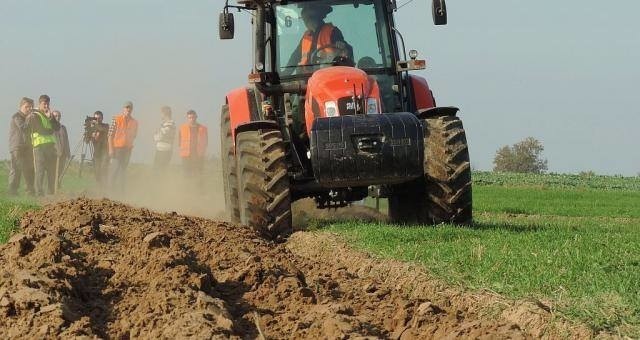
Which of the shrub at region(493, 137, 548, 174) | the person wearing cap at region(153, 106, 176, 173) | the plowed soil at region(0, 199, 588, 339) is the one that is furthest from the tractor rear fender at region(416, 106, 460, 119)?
the shrub at region(493, 137, 548, 174)

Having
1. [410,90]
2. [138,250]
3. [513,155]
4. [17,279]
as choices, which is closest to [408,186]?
[410,90]

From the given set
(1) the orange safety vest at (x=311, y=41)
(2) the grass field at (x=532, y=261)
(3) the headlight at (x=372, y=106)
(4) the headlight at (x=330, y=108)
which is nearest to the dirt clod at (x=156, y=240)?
(2) the grass field at (x=532, y=261)

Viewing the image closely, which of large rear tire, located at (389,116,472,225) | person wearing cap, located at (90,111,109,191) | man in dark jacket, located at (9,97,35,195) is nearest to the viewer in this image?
large rear tire, located at (389,116,472,225)

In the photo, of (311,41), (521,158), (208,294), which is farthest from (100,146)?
(521,158)

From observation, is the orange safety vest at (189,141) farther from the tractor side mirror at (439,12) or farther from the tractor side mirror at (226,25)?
the tractor side mirror at (439,12)

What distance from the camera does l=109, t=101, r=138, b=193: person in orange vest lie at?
2178 cm

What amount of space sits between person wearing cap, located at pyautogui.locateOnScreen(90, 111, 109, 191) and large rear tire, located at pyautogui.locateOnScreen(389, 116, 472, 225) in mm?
12696

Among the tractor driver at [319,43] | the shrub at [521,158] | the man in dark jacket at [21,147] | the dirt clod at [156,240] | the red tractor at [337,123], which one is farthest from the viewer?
the shrub at [521,158]

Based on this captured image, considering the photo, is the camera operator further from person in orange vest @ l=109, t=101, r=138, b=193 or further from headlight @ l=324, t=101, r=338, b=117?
headlight @ l=324, t=101, r=338, b=117

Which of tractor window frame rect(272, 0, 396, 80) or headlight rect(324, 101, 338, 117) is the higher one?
tractor window frame rect(272, 0, 396, 80)

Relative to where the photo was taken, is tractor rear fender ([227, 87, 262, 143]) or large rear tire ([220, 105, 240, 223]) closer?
tractor rear fender ([227, 87, 262, 143])

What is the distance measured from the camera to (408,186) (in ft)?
38.0

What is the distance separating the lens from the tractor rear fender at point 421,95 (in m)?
11.8

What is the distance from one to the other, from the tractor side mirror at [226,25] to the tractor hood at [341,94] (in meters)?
1.00
